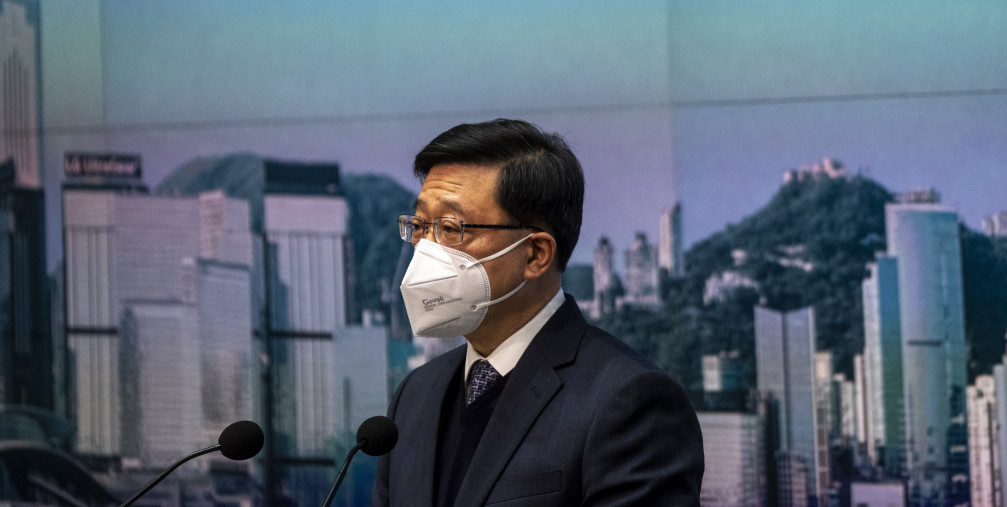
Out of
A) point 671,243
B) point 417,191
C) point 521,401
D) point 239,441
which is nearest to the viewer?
point 239,441

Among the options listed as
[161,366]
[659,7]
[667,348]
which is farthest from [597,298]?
[161,366]

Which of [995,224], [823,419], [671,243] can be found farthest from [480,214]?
[995,224]

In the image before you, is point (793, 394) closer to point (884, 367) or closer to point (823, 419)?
point (823, 419)

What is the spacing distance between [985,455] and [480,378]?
2408 mm

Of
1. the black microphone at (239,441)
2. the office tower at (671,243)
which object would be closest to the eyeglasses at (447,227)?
the black microphone at (239,441)

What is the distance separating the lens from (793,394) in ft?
11.4

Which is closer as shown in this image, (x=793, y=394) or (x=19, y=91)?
(x=793, y=394)

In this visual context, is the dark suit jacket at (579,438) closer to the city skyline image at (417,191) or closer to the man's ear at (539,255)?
the man's ear at (539,255)

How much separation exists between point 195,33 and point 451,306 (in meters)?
2.85

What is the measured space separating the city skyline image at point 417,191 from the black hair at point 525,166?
73.8 inches

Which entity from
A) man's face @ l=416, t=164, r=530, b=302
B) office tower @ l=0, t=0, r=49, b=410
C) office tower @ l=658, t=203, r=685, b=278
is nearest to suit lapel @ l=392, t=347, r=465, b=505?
man's face @ l=416, t=164, r=530, b=302

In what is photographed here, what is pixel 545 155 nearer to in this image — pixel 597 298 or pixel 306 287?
pixel 597 298

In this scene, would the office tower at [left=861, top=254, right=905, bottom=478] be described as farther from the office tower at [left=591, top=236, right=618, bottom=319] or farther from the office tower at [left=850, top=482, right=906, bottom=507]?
the office tower at [left=591, top=236, right=618, bottom=319]

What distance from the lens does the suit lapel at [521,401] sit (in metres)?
1.57
